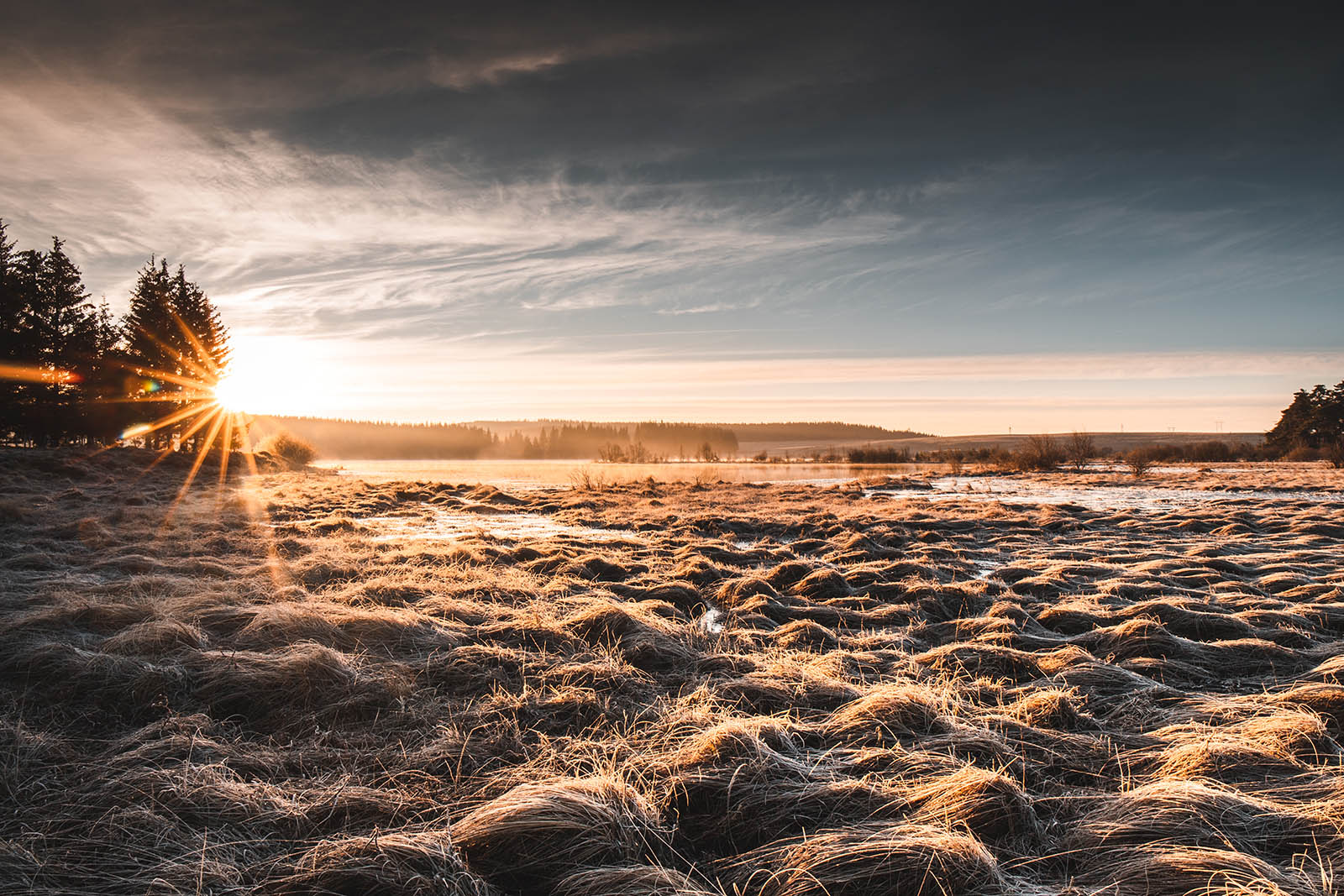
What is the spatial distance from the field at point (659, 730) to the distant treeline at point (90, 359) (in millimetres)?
33185

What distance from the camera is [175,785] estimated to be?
3.23m

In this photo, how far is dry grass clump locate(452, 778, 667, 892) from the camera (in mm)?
2754

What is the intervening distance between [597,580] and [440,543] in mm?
4520

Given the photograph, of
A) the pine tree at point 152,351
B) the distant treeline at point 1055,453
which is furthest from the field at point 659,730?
the distant treeline at point 1055,453

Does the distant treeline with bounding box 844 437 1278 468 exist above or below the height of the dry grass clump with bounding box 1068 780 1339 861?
above

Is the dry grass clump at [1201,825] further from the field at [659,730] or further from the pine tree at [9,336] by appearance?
the pine tree at [9,336]

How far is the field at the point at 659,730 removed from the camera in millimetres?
2758

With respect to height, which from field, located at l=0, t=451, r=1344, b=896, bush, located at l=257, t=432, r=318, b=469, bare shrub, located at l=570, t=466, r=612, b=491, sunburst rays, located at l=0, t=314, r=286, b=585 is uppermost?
sunburst rays, located at l=0, t=314, r=286, b=585

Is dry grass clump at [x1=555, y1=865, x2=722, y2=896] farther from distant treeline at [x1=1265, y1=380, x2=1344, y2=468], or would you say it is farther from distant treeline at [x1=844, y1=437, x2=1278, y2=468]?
distant treeline at [x1=1265, y1=380, x2=1344, y2=468]

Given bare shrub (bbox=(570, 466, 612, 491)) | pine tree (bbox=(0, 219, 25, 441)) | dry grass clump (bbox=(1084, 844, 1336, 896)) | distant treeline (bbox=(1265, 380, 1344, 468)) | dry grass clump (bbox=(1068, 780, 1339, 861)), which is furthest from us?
distant treeline (bbox=(1265, 380, 1344, 468))

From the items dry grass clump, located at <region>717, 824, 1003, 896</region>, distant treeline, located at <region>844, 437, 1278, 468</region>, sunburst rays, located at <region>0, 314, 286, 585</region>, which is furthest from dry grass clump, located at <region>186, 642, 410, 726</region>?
distant treeline, located at <region>844, 437, 1278, 468</region>

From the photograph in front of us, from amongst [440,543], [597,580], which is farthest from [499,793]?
[440,543]

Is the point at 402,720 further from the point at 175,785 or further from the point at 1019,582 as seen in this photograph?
the point at 1019,582

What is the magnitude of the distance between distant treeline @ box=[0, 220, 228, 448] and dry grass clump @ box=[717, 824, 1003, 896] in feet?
145
